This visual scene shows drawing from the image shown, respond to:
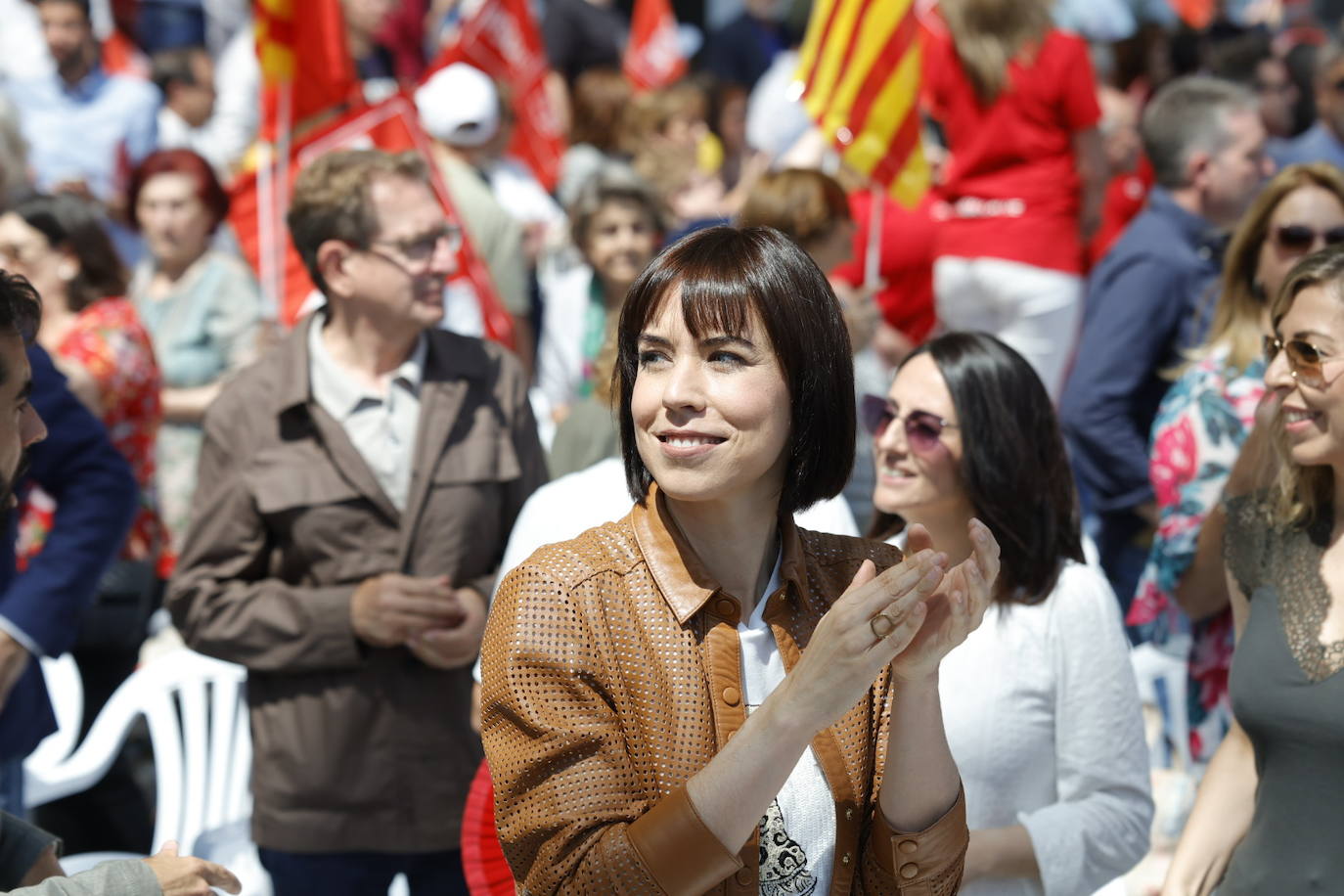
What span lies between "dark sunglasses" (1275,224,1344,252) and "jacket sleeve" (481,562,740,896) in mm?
2787

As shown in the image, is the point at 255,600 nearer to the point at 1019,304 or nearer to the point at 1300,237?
the point at 1300,237

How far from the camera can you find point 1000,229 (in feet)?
21.4

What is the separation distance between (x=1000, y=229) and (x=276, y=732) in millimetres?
3905

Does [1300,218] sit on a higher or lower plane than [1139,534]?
higher

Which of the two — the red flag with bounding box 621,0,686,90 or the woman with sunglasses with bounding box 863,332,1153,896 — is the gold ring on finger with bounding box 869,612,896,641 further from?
the red flag with bounding box 621,0,686,90

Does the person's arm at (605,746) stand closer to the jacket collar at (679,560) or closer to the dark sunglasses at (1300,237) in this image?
the jacket collar at (679,560)

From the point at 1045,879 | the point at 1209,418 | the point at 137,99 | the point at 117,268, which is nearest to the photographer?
the point at 1045,879

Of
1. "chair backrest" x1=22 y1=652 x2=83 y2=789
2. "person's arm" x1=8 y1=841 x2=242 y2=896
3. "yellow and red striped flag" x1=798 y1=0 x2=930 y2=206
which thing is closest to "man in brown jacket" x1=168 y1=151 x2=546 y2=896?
"chair backrest" x1=22 y1=652 x2=83 y2=789

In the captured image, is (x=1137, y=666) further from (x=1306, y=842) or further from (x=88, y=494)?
(x=88, y=494)

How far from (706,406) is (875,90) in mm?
4511

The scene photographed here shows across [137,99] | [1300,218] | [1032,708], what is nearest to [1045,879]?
[1032,708]

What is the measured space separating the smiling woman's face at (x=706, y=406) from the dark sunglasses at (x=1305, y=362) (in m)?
1.26

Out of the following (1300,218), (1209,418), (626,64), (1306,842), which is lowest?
(1306,842)

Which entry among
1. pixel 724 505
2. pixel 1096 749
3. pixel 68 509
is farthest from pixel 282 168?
pixel 724 505
